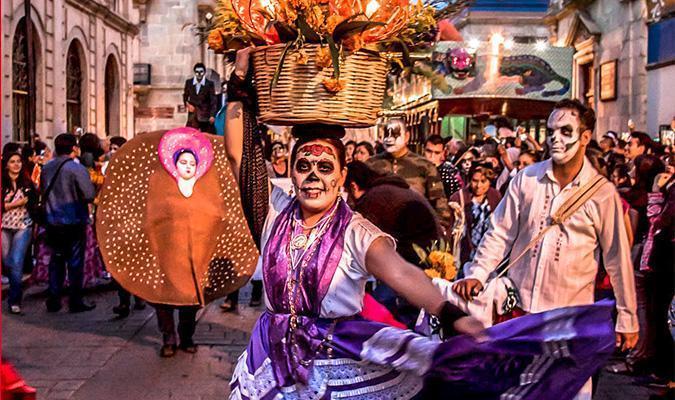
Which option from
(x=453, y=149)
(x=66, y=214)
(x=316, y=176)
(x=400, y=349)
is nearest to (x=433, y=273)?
(x=316, y=176)

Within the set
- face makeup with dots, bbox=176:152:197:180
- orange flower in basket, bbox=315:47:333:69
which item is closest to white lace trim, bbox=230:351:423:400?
orange flower in basket, bbox=315:47:333:69

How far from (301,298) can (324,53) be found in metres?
0.96

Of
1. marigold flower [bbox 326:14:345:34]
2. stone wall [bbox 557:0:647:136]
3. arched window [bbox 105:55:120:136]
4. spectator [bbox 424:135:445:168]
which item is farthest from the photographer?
arched window [bbox 105:55:120:136]

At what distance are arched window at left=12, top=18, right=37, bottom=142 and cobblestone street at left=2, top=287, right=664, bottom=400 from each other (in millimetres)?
11998

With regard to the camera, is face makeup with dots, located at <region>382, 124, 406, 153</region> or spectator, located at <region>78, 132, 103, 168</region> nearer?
face makeup with dots, located at <region>382, 124, 406, 153</region>

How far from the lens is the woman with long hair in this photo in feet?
35.6

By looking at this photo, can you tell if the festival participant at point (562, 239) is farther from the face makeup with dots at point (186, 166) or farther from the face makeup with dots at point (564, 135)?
the face makeup with dots at point (186, 166)

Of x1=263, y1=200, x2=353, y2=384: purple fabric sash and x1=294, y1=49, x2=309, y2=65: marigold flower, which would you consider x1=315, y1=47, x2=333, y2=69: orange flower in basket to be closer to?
x1=294, y1=49, x2=309, y2=65: marigold flower

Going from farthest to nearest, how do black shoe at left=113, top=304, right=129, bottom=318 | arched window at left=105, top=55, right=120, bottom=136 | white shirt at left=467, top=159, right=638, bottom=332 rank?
arched window at left=105, top=55, right=120, bottom=136 → black shoe at left=113, top=304, right=129, bottom=318 → white shirt at left=467, top=159, right=638, bottom=332

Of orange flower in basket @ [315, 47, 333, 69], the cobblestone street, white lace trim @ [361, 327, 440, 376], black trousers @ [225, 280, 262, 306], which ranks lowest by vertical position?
the cobblestone street

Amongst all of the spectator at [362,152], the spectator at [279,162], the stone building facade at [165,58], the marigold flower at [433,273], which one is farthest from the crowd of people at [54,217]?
the stone building facade at [165,58]

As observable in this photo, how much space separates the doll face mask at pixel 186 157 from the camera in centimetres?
834

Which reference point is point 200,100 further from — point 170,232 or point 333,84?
point 333,84

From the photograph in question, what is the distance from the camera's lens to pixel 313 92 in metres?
4.05
